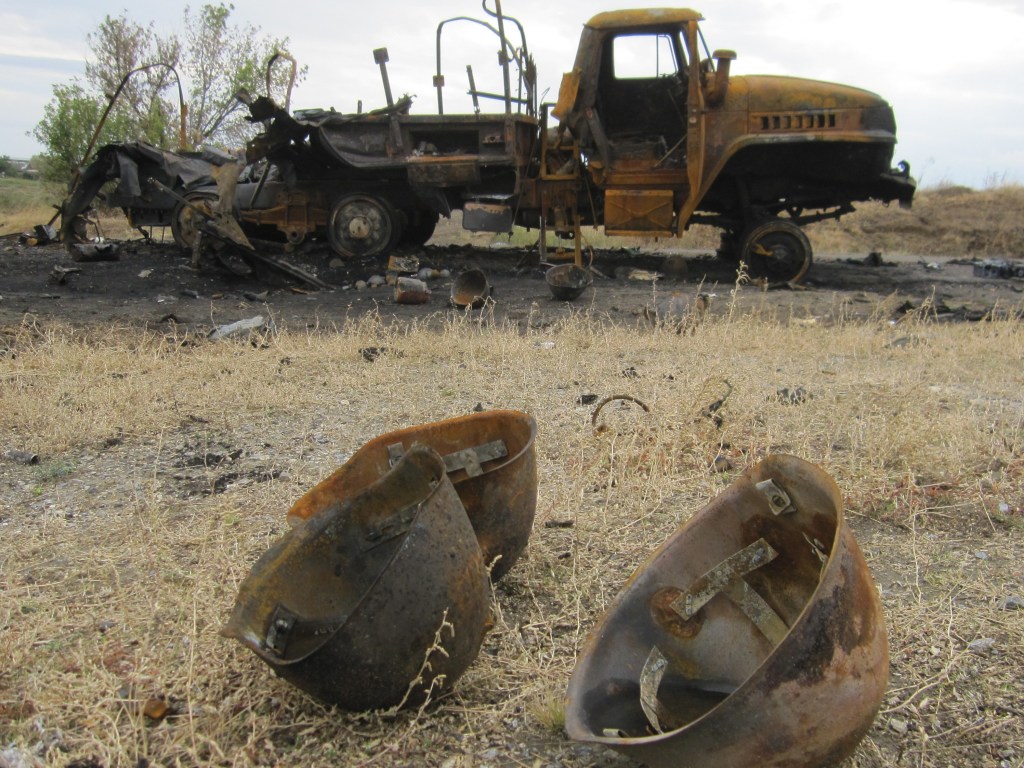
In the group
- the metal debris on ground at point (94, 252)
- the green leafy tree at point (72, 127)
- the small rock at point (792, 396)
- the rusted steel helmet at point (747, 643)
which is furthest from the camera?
the green leafy tree at point (72, 127)

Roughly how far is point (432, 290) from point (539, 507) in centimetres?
636

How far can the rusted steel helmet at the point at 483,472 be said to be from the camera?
2650mm

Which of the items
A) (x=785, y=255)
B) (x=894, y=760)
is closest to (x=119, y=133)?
(x=785, y=255)

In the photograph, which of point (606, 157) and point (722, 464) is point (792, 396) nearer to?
point (722, 464)

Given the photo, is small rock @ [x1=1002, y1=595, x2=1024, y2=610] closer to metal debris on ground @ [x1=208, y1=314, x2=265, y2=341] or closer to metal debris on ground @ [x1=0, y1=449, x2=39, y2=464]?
metal debris on ground @ [x1=0, y1=449, x2=39, y2=464]

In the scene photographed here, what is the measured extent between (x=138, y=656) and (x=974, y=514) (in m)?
2.91

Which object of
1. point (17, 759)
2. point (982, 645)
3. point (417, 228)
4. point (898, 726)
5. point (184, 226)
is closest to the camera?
point (17, 759)

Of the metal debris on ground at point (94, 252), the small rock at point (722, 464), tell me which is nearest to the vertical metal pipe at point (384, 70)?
the metal debris on ground at point (94, 252)

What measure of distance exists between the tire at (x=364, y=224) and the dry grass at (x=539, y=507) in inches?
155

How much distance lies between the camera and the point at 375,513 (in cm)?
259

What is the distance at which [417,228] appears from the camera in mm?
12117

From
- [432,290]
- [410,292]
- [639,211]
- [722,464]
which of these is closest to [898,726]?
[722,464]

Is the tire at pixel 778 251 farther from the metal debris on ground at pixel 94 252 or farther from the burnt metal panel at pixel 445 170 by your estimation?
the metal debris on ground at pixel 94 252

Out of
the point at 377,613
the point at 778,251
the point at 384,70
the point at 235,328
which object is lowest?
the point at 235,328
